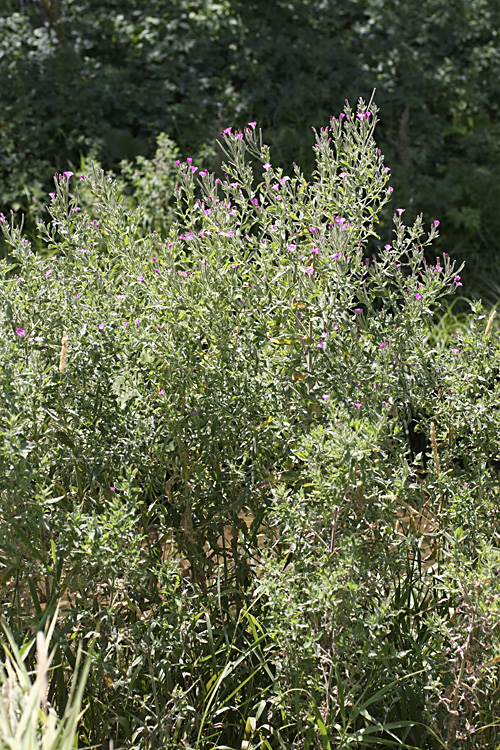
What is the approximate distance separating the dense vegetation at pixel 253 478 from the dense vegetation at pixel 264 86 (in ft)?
11.3

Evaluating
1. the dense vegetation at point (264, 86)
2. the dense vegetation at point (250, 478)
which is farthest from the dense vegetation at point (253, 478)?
the dense vegetation at point (264, 86)

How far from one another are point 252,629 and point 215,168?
400 cm

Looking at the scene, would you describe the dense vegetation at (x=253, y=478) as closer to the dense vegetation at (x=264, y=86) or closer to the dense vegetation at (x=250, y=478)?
the dense vegetation at (x=250, y=478)

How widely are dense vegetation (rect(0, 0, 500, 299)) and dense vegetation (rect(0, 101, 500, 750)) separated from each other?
11.3ft

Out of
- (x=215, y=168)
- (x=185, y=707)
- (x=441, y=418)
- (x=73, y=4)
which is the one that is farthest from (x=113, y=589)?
(x=73, y=4)

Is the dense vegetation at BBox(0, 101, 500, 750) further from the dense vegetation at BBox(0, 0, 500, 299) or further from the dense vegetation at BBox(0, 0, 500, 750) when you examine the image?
the dense vegetation at BBox(0, 0, 500, 299)

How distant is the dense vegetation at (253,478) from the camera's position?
2.04 m

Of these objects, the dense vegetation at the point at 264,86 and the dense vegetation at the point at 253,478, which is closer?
the dense vegetation at the point at 253,478

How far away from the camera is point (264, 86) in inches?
272

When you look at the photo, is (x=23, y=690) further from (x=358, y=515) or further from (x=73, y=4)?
(x=73, y=4)

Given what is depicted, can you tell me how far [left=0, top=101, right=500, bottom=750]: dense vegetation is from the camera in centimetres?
204

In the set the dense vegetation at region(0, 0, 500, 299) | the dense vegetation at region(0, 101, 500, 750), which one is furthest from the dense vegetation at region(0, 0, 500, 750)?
the dense vegetation at region(0, 0, 500, 299)

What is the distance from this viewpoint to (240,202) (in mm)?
2326

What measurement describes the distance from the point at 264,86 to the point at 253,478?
5393 millimetres
